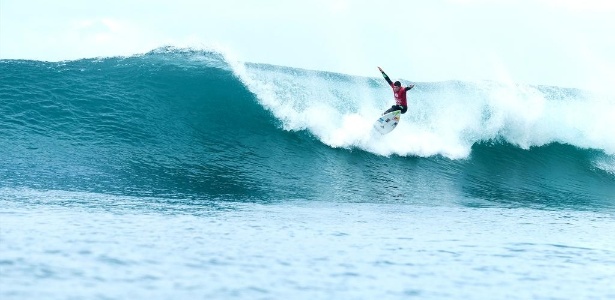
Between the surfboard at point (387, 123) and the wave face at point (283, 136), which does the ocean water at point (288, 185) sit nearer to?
the wave face at point (283, 136)

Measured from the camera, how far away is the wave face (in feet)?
44.0

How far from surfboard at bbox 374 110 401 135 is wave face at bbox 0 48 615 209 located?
352 millimetres

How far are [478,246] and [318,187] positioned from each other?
586 cm

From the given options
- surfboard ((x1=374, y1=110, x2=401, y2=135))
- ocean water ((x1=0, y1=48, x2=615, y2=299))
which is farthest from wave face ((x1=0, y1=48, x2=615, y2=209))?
surfboard ((x1=374, y1=110, x2=401, y2=135))

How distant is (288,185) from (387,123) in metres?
4.88

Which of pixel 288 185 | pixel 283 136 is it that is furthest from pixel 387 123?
pixel 288 185

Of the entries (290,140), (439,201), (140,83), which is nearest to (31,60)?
(140,83)

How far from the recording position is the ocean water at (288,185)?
6.06 metres

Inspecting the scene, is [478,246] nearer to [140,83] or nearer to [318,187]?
[318,187]

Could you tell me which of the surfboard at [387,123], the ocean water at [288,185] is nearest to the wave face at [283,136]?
the ocean water at [288,185]

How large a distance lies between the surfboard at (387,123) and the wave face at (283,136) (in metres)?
0.35

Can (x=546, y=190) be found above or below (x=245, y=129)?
below

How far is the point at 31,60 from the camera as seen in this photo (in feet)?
67.9

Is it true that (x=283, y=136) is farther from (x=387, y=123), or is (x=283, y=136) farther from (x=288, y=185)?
(x=288, y=185)
